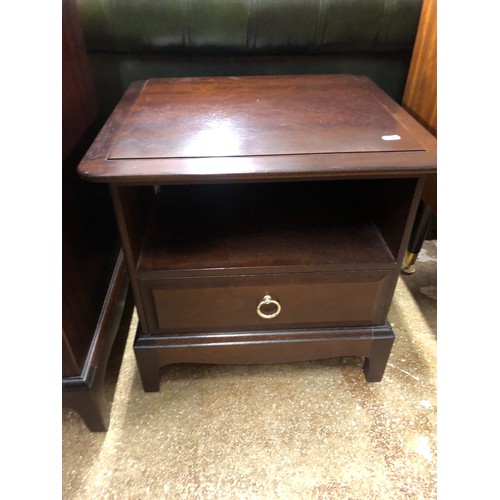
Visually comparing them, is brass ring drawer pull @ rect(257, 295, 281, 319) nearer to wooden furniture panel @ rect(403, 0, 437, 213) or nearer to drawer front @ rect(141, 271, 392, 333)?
drawer front @ rect(141, 271, 392, 333)

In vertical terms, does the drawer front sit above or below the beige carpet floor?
above

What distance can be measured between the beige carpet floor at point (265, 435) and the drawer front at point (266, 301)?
0.16 meters

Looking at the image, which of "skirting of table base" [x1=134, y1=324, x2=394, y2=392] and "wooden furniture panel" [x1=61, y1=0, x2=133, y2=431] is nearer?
"wooden furniture panel" [x1=61, y1=0, x2=133, y2=431]

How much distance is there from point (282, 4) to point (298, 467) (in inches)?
37.5

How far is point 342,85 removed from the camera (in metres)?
0.89

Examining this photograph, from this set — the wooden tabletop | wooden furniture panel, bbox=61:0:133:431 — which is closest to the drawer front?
wooden furniture panel, bbox=61:0:133:431

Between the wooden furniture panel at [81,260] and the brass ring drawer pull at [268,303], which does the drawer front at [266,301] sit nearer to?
the brass ring drawer pull at [268,303]

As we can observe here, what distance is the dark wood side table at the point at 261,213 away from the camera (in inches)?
23.9

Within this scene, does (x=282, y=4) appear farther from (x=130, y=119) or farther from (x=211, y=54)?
(x=130, y=119)

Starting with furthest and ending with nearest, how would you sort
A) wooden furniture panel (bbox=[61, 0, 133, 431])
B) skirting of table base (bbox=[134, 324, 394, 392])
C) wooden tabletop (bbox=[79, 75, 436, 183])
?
skirting of table base (bbox=[134, 324, 394, 392]) < wooden furniture panel (bbox=[61, 0, 133, 431]) < wooden tabletop (bbox=[79, 75, 436, 183])

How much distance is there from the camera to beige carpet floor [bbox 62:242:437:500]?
72cm

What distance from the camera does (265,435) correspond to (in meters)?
0.79

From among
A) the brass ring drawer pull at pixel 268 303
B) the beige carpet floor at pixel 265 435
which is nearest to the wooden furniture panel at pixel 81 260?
the beige carpet floor at pixel 265 435

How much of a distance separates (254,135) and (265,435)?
0.56 meters
